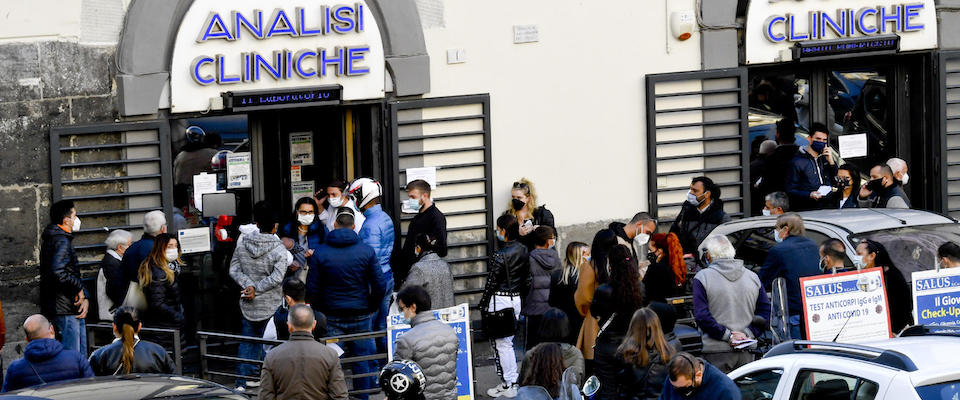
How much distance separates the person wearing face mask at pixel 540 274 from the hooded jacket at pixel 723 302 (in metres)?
1.62

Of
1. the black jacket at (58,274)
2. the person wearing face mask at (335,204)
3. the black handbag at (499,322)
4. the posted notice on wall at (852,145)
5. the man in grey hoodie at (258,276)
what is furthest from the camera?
the posted notice on wall at (852,145)

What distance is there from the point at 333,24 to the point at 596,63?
3.01m

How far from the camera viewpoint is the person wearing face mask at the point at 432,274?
505 inches

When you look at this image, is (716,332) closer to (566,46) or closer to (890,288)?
(890,288)

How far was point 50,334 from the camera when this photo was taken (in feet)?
35.3

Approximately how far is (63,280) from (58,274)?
3.0 inches

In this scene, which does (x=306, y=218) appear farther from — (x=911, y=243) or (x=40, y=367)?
(x=911, y=243)

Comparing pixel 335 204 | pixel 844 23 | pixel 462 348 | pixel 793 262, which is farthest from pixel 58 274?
pixel 844 23

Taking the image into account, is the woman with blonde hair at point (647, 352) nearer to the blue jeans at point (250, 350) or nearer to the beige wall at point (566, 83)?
the blue jeans at point (250, 350)

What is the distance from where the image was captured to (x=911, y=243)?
12969 mm

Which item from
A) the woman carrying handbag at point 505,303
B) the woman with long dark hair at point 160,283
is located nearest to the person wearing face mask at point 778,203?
the woman carrying handbag at point 505,303

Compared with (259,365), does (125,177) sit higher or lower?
higher

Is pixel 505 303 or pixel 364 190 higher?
pixel 364 190

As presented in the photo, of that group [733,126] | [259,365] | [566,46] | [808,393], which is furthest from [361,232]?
[808,393]
